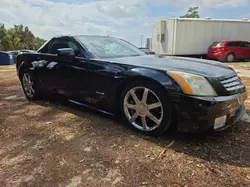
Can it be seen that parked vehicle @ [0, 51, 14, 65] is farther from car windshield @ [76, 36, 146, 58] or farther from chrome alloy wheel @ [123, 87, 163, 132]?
chrome alloy wheel @ [123, 87, 163, 132]

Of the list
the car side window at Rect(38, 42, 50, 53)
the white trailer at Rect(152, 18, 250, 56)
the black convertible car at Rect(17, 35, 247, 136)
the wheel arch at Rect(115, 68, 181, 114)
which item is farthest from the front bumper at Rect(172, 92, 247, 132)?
the white trailer at Rect(152, 18, 250, 56)

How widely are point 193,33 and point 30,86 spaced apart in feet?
45.2

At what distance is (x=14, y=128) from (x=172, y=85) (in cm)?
219

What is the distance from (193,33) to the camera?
1630 cm

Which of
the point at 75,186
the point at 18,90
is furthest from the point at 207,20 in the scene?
the point at 75,186

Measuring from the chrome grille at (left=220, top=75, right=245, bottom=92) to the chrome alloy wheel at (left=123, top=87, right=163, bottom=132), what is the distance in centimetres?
72

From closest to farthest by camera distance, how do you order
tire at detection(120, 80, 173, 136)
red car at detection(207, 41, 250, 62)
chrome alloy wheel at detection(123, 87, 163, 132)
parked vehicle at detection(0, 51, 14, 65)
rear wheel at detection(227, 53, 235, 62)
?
tire at detection(120, 80, 173, 136), chrome alloy wheel at detection(123, 87, 163, 132), red car at detection(207, 41, 250, 62), parked vehicle at detection(0, 51, 14, 65), rear wheel at detection(227, 53, 235, 62)

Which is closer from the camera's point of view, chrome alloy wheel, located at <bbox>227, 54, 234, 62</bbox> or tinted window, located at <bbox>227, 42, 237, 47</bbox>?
tinted window, located at <bbox>227, 42, 237, 47</bbox>

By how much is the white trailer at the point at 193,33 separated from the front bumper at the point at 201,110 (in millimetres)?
13892

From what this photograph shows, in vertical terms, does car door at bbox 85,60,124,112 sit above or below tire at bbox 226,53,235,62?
above

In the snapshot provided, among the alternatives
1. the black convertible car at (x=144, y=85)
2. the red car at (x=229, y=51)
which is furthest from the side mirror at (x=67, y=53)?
the red car at (x=229, y=51)

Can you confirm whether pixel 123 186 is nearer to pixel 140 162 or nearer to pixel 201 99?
pixel 140 162

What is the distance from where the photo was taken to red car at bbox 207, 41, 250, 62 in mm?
15516

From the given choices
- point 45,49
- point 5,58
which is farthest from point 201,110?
point 5,58
